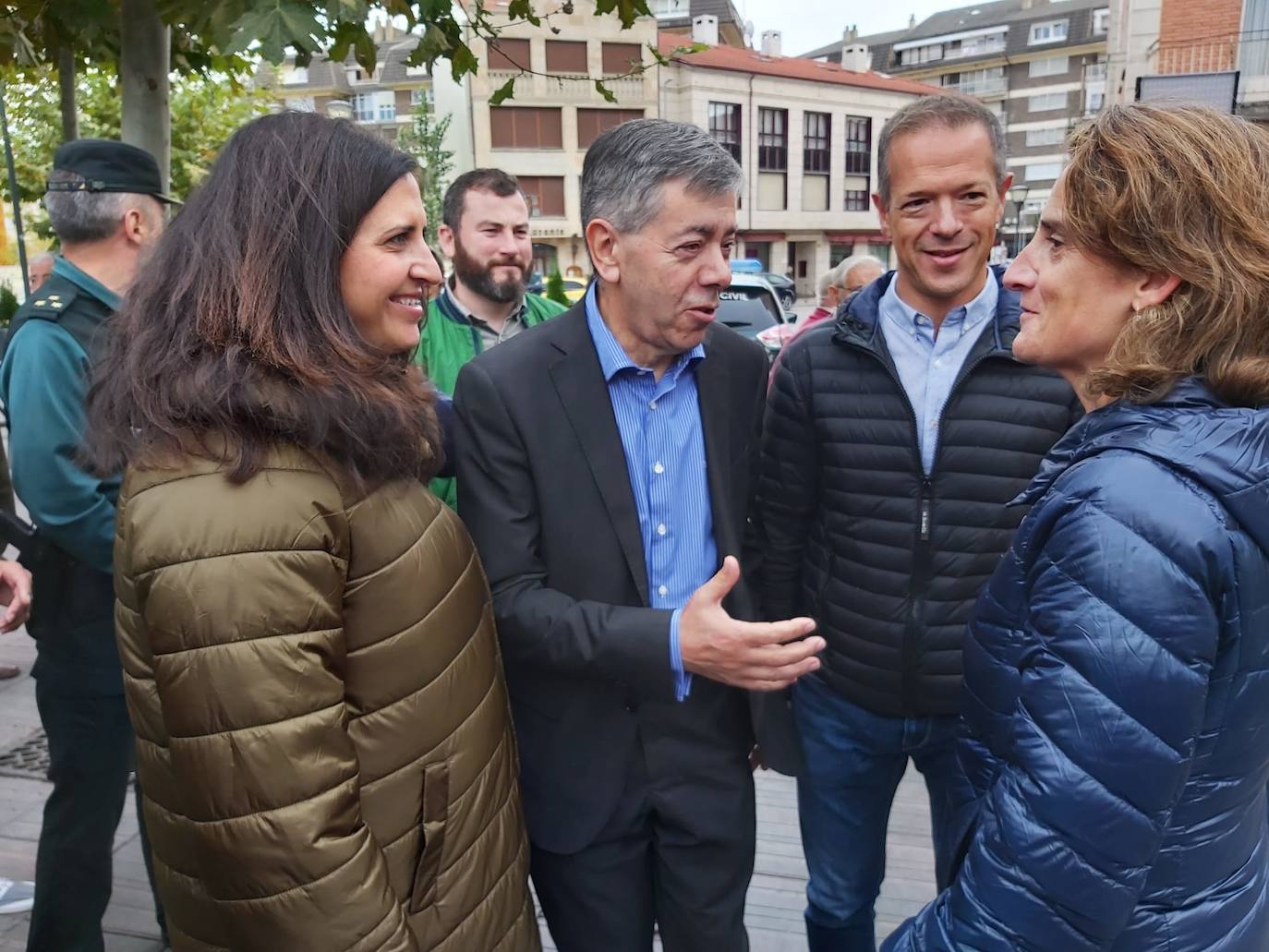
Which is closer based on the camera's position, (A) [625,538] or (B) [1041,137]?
(A) [625,538]

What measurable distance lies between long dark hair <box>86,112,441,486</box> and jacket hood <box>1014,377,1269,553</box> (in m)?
1.06

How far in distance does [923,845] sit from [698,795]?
1983mm

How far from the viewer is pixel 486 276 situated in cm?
393

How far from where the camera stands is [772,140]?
137 feet

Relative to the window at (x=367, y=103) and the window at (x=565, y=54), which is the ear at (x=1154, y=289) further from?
the window at (x=367, y=103)

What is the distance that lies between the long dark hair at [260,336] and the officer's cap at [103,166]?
5.02 feet

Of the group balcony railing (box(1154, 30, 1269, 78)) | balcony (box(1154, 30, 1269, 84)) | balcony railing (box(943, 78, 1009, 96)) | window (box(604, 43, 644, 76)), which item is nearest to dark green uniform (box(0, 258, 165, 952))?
balcony (box(1154, 30, 1269, 84))

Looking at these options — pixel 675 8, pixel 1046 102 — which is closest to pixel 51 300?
pixel 675 8

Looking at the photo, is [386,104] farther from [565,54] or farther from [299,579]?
[299,579]

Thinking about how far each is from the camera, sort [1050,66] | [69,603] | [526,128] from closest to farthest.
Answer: [69,603], [526,128], [1050,66]

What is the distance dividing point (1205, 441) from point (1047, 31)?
230 ft

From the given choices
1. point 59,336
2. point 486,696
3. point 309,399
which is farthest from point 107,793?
point 309,399

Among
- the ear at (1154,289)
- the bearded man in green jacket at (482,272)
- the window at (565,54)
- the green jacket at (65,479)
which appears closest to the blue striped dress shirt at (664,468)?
the ear at (1154,289)

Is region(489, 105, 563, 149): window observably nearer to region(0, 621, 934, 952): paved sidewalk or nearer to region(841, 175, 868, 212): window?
region(841, 175, 868, 212): window
